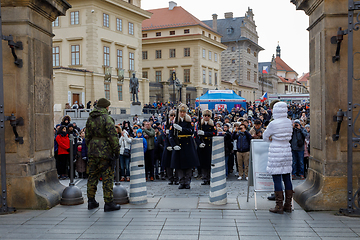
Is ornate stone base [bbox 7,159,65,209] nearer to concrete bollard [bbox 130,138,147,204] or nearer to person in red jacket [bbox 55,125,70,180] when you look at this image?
concrete bollard [bbox 130,138,147,204]

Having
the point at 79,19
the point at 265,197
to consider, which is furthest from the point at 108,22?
the point at 265,197

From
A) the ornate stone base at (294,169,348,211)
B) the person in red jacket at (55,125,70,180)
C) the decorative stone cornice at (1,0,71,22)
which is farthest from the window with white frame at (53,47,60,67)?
the ornate stone base at (294,169,348,211)

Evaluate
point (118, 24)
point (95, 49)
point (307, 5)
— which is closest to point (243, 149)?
point (307, 5)

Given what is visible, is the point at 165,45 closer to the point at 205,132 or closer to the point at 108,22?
the point at 108,22

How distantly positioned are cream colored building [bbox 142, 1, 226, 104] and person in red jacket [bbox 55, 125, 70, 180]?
4460cm

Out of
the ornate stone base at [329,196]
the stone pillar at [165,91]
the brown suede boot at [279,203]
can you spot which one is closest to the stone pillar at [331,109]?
the ornate stone base at [329,196]

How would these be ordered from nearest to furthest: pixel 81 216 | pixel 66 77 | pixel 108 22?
pixel 81 216, pixel 66 77, pixel 108 22

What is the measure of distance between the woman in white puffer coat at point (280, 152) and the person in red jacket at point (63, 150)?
24.3 feet

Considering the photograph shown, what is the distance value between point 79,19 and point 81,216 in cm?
3735

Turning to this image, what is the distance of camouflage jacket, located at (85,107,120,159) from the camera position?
22.0 feet

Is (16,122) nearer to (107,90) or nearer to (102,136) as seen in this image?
(102,136)

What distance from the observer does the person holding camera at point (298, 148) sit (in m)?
11.6

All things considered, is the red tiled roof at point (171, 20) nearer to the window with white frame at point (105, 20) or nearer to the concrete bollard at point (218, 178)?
the window with white frame at point (105, 20)

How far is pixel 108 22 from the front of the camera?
42.0m
